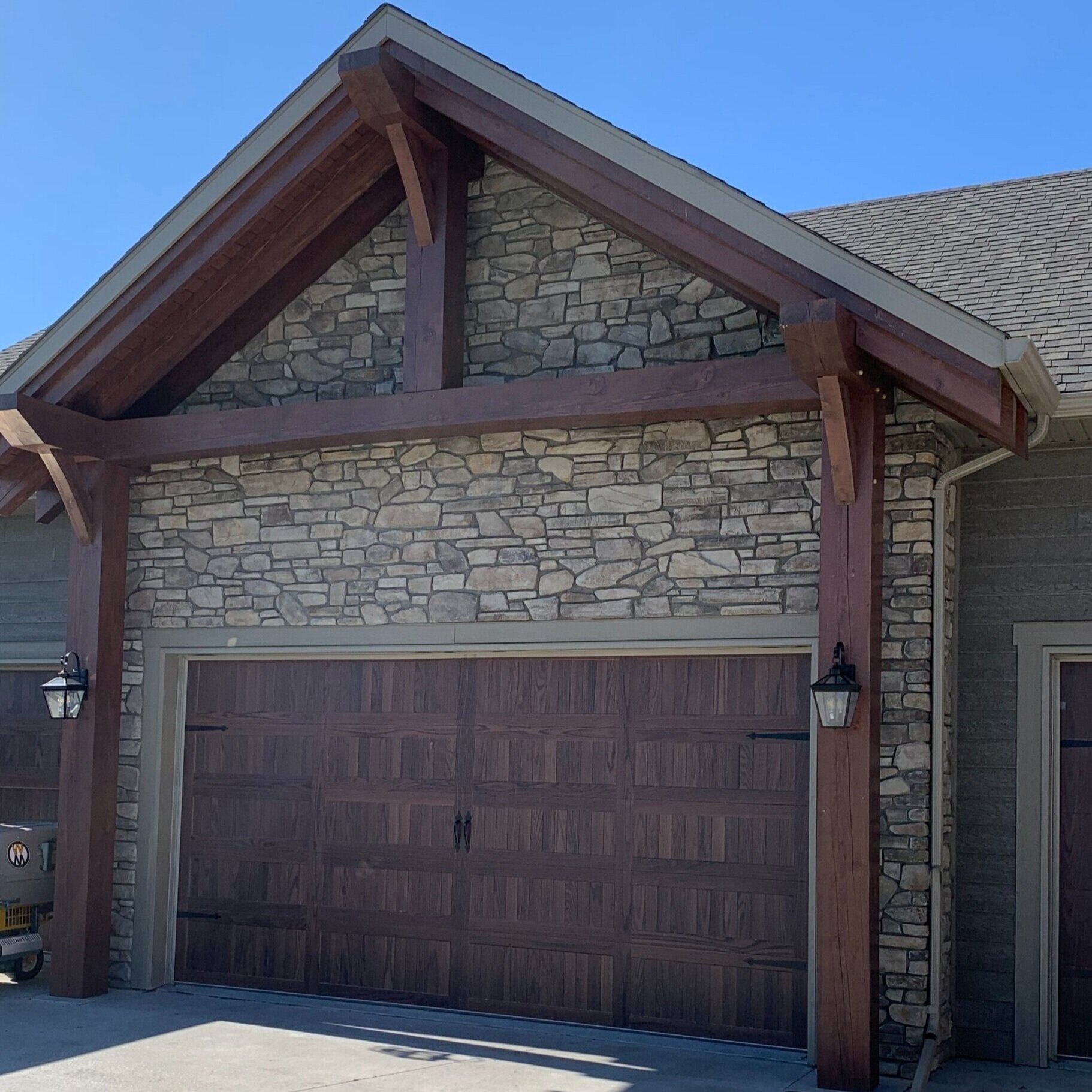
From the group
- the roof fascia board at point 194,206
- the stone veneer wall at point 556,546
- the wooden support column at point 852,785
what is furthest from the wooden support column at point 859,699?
the roof fascia board at point 194,206

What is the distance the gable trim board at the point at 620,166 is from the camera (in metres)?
7.00

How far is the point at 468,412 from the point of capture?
28.3 ft

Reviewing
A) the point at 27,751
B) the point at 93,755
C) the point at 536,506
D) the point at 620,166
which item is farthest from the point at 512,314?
the point at 27,751

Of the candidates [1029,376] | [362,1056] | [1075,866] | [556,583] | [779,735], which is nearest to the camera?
[1029,376]

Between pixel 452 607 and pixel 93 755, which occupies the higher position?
pixel 452 607

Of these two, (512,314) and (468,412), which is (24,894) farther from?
(512,314)

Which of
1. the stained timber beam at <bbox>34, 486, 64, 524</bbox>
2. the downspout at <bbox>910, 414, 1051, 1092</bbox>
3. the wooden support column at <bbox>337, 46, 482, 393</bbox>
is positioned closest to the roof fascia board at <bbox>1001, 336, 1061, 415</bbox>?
the downspout at <bbox>910, 414, 1051, 1092</bbox>

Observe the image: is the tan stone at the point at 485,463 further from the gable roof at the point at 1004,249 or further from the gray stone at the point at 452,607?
the gable roof at the point at 1004,249

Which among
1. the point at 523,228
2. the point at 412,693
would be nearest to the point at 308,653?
the point at 412,693

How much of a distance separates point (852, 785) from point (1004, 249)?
4.72 metres

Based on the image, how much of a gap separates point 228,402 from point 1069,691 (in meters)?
5.60

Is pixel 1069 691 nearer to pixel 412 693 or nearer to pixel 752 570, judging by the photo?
pixel 752 570

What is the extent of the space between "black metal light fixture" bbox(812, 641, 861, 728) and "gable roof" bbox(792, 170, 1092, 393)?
1.93 m

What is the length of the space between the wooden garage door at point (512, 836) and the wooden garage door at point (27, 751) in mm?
1746
